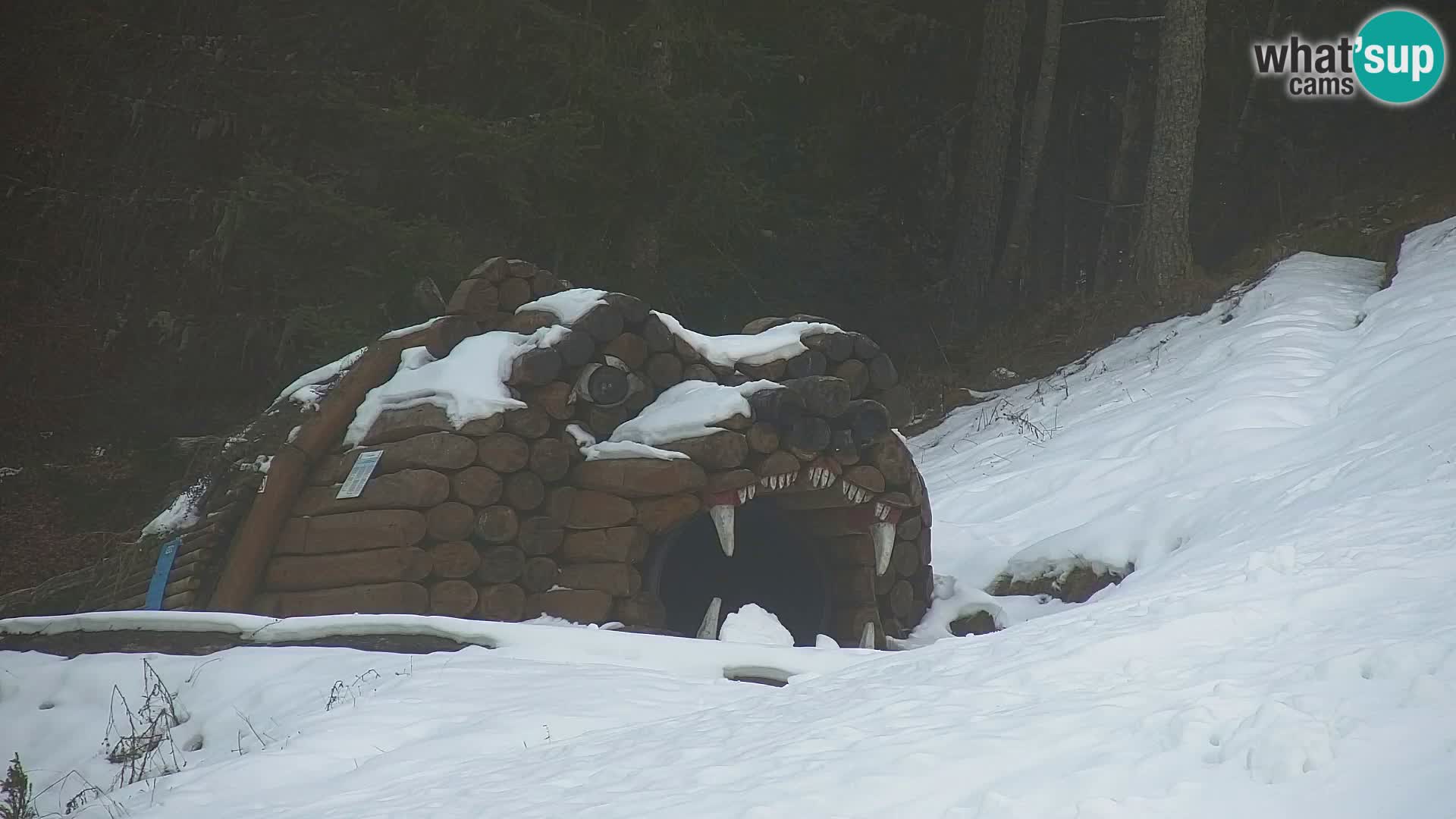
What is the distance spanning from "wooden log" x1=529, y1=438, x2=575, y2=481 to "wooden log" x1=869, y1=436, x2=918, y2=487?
1794 millimetres

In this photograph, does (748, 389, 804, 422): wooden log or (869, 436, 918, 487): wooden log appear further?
(869, 436, 918, 487): wooden log

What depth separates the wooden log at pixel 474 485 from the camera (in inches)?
286

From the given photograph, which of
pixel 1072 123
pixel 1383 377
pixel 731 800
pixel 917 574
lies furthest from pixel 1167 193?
pixel 731 800

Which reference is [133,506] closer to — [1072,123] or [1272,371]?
[1272,371]

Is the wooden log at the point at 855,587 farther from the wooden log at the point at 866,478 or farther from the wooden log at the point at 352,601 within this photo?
the wooden log at the point at 352,601

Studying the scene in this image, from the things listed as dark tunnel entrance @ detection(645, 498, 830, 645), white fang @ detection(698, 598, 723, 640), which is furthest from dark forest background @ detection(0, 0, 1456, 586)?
white fang @ detection(698, 598, 723, 640)

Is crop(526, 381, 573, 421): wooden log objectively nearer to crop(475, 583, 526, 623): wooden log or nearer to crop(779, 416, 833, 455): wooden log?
crop(475, 583, 526, 623): wooden log

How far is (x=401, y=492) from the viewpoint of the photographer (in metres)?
7.21

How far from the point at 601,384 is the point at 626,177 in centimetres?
767

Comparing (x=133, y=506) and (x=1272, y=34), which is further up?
(x=1272, y=34)

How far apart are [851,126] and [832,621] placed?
11.1 meters

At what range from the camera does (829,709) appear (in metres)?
4.31

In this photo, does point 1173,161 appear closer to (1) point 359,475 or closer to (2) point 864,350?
(2) point 864,350

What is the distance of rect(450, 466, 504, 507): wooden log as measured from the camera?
7.26 metres
